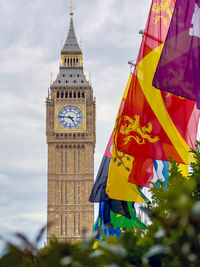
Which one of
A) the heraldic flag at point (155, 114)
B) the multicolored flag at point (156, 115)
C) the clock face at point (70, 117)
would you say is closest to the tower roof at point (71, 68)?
the clock face at point (70, 117)

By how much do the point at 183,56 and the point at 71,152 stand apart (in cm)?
6064

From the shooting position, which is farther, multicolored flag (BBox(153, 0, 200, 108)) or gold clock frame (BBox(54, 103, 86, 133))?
gold clock frame (BBox(54, 103, 86, 133))

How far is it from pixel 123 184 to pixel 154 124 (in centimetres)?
544

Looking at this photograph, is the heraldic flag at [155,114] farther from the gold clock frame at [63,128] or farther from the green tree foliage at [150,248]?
the gold clock frame at [63,128]

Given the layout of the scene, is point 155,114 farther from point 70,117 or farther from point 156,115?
point 70,117

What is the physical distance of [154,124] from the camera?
14.3 m

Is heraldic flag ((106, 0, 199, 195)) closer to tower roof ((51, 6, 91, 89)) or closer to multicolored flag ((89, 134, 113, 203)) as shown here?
multicolored flag ((89, 134, 113, 203))

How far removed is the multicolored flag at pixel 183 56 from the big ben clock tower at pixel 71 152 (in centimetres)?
5884

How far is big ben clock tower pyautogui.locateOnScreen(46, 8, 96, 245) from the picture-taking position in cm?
6944

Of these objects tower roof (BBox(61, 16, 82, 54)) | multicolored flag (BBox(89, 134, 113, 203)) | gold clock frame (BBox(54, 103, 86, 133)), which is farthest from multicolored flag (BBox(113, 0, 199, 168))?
tower roof (BBox(61, 16, 82, 54))

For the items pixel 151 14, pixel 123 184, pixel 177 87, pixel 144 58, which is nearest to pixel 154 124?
pixel 144 58

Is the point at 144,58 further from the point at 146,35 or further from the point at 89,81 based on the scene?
the point at 89,81

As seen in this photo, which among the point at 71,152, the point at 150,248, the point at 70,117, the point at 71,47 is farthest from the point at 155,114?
the point at 71,47

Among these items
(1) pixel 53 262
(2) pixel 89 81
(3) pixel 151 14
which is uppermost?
(2) pixel 89 81
